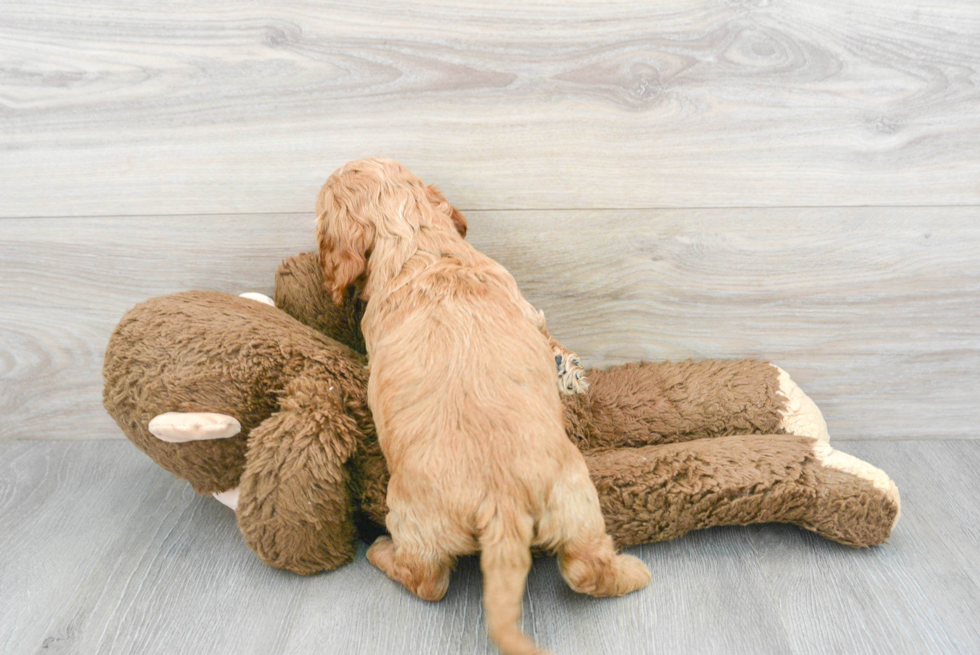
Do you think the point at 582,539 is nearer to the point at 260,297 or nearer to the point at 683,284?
the point at 683,284

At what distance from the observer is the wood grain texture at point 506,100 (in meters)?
1.28

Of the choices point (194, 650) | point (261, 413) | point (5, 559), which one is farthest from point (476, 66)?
point (5, 559)

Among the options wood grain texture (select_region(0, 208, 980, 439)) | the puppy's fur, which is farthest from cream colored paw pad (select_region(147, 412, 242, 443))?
wood grain texture (select_region(0, 208, 980, 439))

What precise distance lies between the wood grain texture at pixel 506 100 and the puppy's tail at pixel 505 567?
693mm

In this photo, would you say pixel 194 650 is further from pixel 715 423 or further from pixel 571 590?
pixel 715 423

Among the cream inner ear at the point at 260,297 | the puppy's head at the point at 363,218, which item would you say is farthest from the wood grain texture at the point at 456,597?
the puppy's head at the point at 363,218

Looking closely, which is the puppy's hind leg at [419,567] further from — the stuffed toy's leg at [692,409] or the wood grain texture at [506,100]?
the wood grain texture at [506,100]

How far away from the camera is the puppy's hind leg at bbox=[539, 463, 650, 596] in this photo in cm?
104

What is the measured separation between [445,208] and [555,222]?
272 mm

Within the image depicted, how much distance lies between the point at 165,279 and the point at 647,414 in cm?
111

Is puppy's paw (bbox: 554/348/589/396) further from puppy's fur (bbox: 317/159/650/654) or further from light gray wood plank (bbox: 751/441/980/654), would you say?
light gray wood plank (bbox: 751/441/980/654)

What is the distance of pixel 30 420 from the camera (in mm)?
1672

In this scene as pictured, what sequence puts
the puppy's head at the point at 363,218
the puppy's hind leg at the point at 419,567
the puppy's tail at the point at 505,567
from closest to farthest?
the puppy's tail at the point at 505,567 → the puppy's hind leg at the point at 419,567 → the puppy's head at the point at 363,218

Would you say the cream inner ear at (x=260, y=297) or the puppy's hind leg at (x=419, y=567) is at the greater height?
the cream inner ear at (x=260, y=297)
